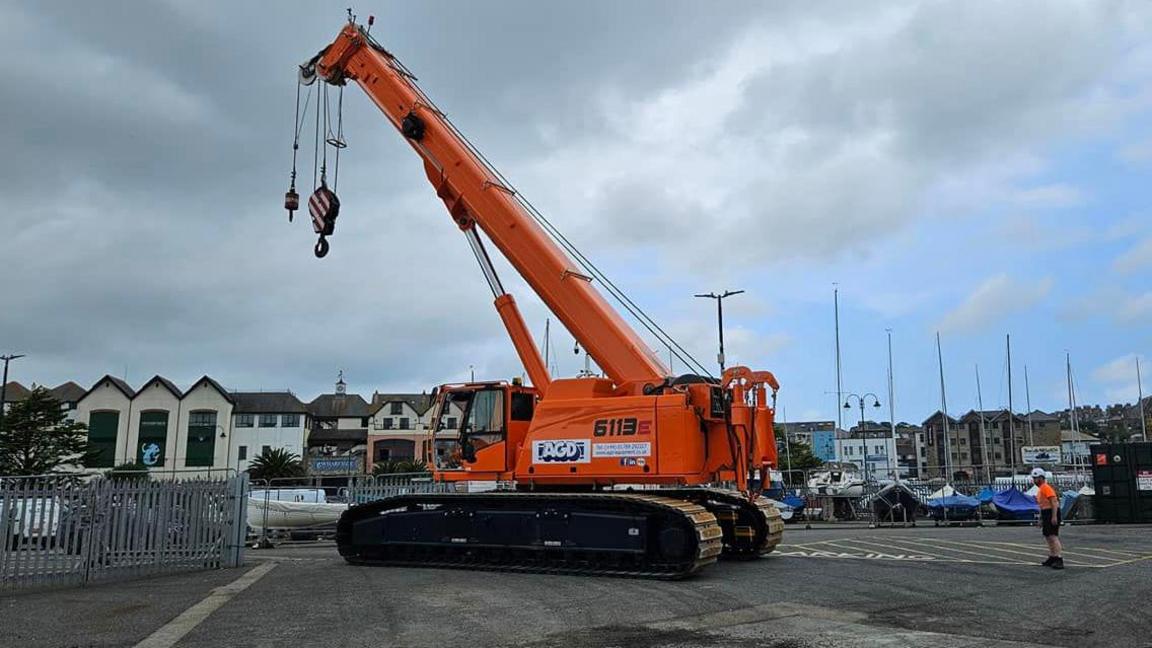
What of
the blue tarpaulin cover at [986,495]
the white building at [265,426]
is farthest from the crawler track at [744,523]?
Result: the white building at [265,426]

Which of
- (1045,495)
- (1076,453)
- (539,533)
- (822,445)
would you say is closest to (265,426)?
(822,445)

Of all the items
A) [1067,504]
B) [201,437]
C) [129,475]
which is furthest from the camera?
[201,437]

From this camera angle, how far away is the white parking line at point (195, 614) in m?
8.50

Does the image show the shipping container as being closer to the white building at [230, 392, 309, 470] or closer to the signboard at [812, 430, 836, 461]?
the white building at [230, 392, 309, 470]

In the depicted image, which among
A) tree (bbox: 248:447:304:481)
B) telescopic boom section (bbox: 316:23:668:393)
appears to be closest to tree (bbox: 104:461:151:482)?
telescopic boom section (bbox: 316:23:668:393)

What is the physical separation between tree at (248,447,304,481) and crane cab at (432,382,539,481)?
2178 inches

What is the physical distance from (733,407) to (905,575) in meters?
3.58

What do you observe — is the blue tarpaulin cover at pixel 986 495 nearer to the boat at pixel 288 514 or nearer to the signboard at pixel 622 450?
the boat at pixel 288 514

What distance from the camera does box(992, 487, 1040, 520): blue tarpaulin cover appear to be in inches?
1105

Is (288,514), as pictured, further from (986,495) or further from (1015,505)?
(986,495)

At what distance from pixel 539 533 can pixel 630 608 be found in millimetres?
3752

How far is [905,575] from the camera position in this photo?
509 inches

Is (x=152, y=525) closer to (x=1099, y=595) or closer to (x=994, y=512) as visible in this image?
(x=1099, y=595)

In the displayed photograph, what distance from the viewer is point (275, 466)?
6762 centimetres
